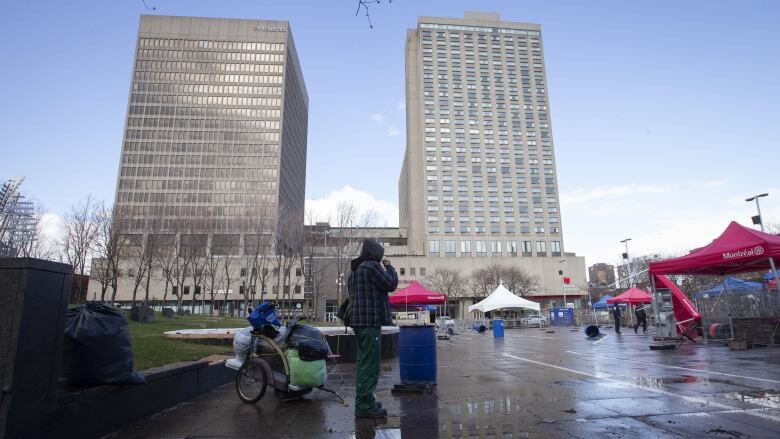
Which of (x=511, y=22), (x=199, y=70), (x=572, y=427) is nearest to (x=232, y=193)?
(x=199, y=70)

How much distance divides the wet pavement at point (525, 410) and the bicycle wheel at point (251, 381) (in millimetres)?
127

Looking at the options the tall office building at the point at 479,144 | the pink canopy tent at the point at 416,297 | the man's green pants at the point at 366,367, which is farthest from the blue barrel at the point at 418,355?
the tall office building at the point at 479,144

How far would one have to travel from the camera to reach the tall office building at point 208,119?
10288 cm

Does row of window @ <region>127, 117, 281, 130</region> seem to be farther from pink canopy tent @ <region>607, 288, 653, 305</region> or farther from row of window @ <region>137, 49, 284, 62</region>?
pink canopy tent @ <region>607, 288, 653, 305</region>

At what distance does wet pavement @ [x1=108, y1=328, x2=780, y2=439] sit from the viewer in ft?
12.5

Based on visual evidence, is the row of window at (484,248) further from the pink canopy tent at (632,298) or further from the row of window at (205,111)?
the pink canopy tent at (632,298)

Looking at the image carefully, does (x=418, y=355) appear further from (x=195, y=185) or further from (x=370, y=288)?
(x=195, y=185)

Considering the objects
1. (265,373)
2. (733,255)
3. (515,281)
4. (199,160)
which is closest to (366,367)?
(265,373)

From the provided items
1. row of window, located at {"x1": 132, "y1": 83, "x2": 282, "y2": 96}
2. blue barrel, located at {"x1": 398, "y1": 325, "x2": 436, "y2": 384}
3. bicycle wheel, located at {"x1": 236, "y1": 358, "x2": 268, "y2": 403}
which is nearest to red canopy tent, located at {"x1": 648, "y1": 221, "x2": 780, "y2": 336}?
blue barrel, located at {"x1": 398, "y1": 325, "x2": 436, "y2": 384}

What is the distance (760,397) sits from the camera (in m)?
5.03

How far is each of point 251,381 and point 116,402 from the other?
1716 mm

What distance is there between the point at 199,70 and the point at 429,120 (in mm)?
63295

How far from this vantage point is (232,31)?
4624 inches

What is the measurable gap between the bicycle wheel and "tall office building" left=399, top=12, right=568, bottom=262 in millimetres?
95580
